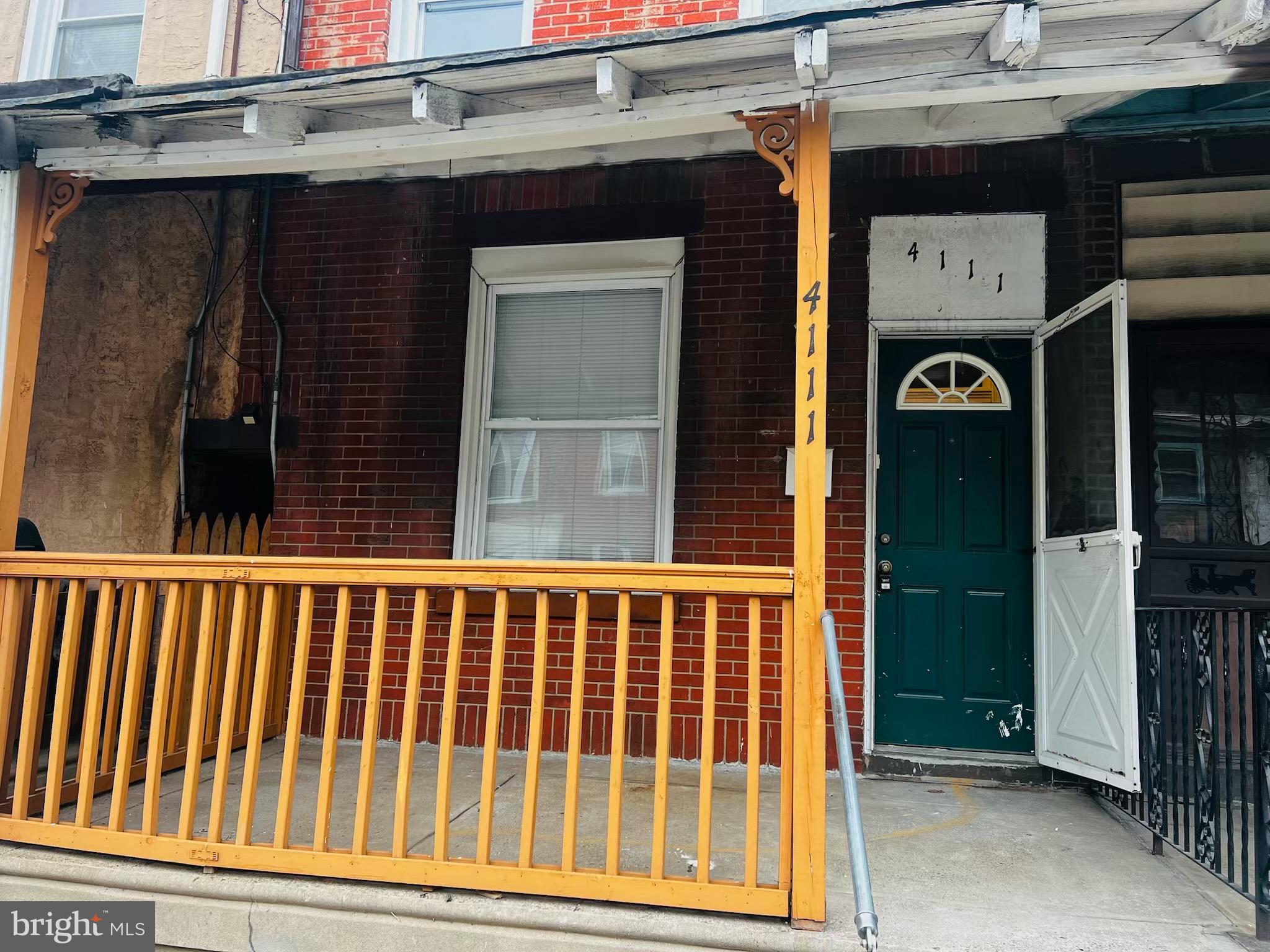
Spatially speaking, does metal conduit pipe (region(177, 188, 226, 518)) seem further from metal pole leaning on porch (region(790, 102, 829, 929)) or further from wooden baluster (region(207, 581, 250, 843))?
metal pole leaning on porch (region(790, 102, 829, 929))

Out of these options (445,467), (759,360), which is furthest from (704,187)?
(445,467)

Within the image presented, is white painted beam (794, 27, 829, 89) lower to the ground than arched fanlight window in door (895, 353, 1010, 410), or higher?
higher

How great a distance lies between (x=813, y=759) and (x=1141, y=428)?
3102mm

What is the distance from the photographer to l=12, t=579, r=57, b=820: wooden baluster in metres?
3.36

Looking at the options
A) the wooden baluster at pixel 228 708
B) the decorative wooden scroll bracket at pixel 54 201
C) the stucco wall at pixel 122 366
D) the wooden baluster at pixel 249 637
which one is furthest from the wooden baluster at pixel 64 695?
the stucco wall at pixel 122 366

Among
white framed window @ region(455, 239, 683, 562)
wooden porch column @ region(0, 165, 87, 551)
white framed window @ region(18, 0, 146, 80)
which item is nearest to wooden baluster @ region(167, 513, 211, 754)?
wooden porch column @ region(0, 165, 87, 551)

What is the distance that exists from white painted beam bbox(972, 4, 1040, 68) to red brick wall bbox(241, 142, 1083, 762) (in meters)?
2.00

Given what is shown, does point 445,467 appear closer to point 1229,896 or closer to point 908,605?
point 908,605

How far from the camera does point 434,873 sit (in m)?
2.94

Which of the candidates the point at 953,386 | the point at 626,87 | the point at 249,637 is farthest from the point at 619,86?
the point at 249,637

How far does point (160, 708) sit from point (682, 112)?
10.3 ft

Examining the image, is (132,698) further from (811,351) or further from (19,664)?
(811,351)

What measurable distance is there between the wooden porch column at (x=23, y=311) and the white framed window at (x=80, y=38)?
9.44ft

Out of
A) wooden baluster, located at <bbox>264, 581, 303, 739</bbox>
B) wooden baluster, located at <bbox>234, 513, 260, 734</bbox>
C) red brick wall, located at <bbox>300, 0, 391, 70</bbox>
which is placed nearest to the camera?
wooden baluster, located at <bbox>234, 513, 260, 734</bbox>
